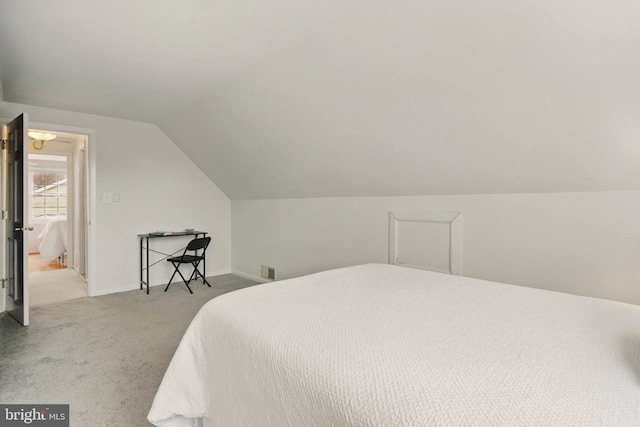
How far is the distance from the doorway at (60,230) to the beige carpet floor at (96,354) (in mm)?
Result: 850

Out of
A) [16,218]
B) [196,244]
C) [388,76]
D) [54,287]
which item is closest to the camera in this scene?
[388,76]

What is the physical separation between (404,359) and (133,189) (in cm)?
424

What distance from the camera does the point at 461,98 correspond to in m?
1.87

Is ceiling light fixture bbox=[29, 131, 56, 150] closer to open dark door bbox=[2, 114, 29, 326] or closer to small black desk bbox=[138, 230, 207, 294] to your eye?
open dark door bbox=[2, 114, 29, 326]

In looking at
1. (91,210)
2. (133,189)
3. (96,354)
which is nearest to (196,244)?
(133,189)

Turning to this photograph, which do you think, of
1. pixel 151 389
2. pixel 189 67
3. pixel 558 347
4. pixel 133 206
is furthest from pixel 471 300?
pixel 133 206

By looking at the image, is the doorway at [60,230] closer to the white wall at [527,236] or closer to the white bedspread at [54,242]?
the white bedspread at [54,242]

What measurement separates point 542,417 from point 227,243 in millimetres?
4748

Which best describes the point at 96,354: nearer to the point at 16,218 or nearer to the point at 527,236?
the point at 16,218

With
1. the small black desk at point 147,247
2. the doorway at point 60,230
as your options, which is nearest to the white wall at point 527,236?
the small black desk at point 147,247

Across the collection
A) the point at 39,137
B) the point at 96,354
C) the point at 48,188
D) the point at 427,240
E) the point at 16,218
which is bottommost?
the point at 96,354

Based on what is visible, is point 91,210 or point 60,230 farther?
point 60,230

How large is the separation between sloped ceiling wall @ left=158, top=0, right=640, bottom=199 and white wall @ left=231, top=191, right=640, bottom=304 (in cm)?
10

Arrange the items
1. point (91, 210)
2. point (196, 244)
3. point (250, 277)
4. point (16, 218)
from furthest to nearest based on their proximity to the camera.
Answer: point (250, 277)
point (196, 244)
point (91, 210)
point (16, 218)
